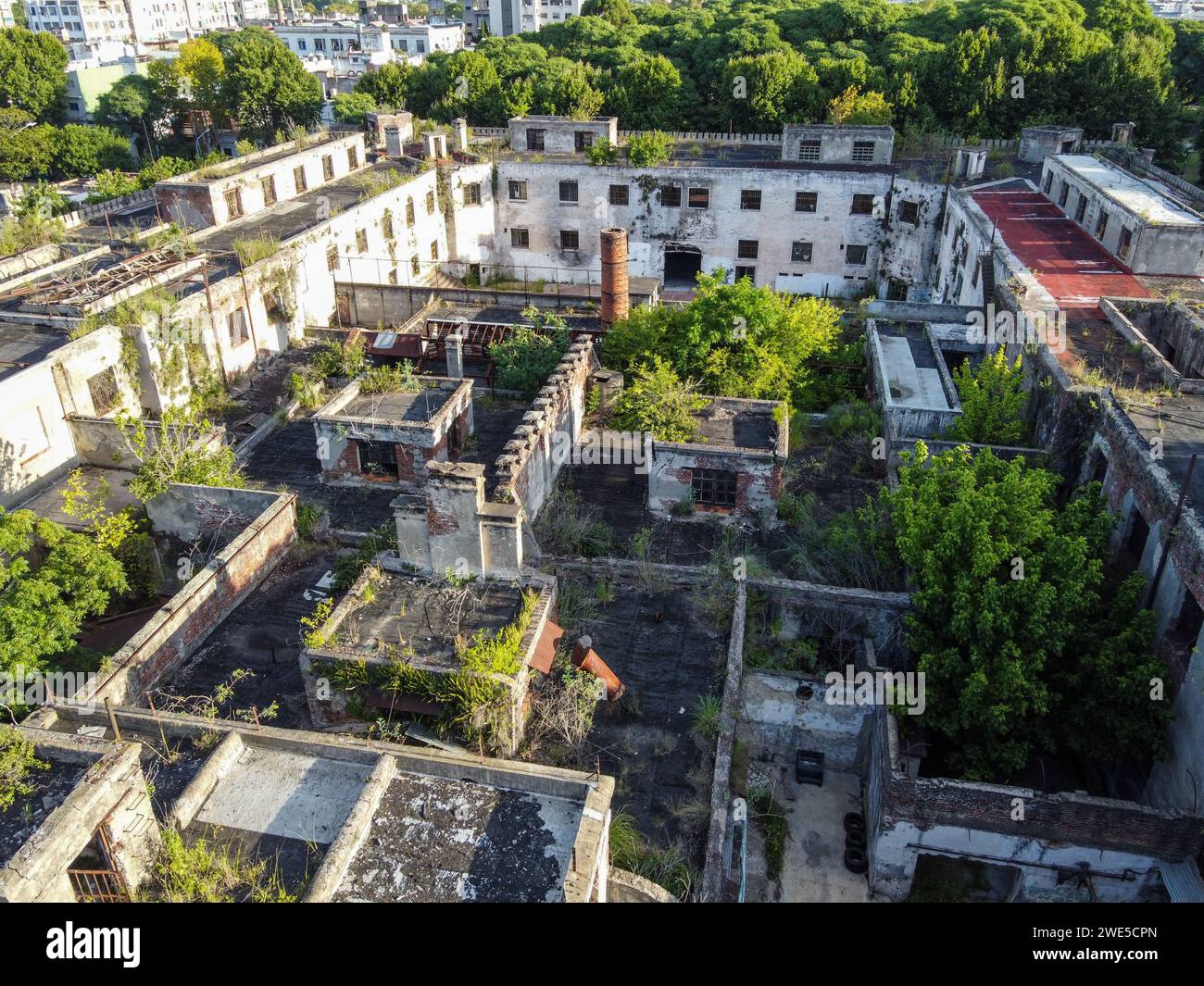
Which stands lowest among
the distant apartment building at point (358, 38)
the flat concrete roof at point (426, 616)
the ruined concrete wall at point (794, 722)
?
the ruined concrete wall at point (794, 722)

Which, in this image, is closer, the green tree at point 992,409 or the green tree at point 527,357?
the green tree at point 992,409

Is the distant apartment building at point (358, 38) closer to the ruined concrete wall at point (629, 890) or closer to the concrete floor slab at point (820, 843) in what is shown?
the concrete floor slab at point (820, 843)

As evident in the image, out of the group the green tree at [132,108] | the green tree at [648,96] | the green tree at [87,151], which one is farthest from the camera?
the green tree at [132,108]

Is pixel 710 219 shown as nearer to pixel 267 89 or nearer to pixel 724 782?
pixel 724 782

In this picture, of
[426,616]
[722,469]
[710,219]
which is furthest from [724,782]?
[710,219]

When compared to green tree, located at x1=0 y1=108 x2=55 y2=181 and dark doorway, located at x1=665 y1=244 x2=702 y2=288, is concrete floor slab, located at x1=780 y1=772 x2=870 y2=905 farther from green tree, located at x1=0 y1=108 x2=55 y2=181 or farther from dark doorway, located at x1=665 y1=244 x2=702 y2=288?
green tree, located at x1=0 y1=108 x2=55 y2=181

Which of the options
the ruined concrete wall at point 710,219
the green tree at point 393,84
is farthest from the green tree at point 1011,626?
the green tree at point 393,84

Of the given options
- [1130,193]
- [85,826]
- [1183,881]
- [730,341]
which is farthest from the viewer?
[1130,193]
